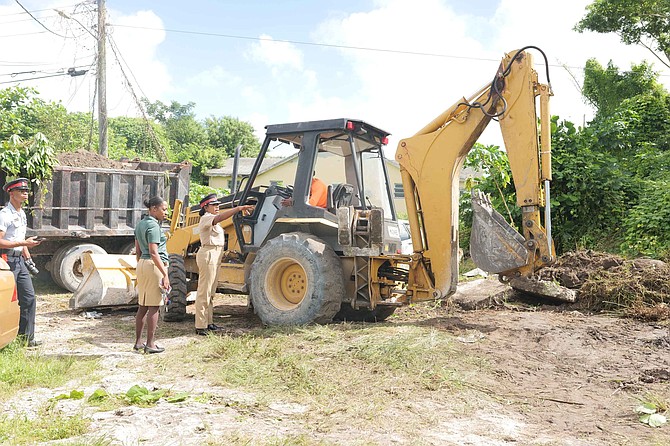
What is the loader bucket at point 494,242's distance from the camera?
265 inches

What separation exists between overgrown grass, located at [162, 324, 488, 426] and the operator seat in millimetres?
1508

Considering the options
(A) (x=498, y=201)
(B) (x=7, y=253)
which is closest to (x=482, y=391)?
(B) (x=7, y=253)

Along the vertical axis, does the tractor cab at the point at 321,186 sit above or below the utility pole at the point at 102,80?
below

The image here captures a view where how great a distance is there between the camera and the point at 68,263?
10633 millimetres

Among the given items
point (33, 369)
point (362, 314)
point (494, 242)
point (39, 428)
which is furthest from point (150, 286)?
point (494, 242)

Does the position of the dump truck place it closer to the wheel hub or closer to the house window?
the wheel hub

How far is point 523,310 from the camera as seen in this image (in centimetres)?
865

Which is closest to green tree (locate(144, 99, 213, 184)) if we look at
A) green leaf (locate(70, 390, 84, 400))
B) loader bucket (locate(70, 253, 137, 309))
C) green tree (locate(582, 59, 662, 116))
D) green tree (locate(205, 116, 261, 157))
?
green tree (locate(205, 116, 261, 157))

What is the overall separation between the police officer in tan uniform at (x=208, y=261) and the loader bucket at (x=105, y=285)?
1.93 metres

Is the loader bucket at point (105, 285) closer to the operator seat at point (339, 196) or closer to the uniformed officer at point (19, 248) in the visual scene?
the uniformed officer at point (19, 248)

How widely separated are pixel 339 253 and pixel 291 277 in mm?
652

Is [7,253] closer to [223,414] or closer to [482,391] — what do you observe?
[223,414]

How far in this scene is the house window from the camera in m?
7.49

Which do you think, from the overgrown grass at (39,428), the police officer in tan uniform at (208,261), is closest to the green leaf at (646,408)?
the overgrown grass at (39,428)
